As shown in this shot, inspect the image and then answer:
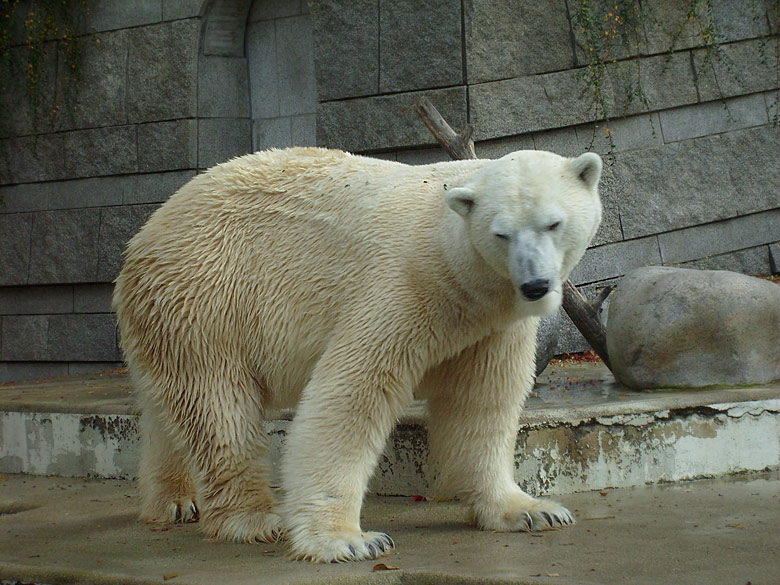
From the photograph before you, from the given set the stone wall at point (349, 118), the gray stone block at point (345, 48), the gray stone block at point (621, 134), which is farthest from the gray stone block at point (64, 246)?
the gray stone block at point (621, 134)

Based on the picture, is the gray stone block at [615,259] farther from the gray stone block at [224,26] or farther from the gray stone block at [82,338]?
the gray stone block at [82,338]

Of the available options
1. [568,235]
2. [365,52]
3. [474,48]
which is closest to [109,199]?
Answer: [365,52]

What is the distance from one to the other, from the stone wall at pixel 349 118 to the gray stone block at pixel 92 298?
2 centimetres

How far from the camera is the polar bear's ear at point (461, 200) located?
9.88 feet

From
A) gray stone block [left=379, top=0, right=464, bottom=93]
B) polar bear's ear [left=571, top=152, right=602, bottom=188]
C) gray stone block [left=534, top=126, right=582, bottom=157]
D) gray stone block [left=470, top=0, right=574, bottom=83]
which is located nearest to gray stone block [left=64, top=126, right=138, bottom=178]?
gray stone block [left=379, top=0, right=464, bottom=93]

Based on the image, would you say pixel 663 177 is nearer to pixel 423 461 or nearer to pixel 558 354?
pixel 558 354

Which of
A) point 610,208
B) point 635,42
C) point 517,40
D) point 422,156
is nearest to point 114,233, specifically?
point 422,156

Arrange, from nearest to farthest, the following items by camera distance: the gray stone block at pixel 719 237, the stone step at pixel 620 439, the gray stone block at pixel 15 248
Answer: the stone step at pixel 620 439
the gray stone block at pixel 719 237
the gray stone block at pixel 15 248

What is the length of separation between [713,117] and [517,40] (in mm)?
1734

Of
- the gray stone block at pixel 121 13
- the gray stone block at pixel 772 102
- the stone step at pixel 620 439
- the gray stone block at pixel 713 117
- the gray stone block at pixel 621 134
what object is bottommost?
the stone step at pixel 620 439

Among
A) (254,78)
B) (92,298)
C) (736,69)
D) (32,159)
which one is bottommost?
(92,298)

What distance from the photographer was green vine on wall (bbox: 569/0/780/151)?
6836mm

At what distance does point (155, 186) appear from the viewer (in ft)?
26.3

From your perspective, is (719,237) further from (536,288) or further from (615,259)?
(536,288)
